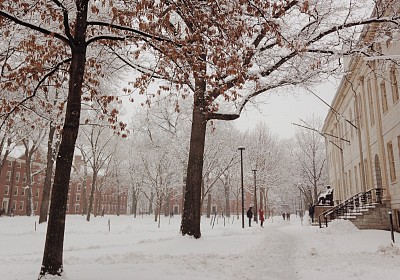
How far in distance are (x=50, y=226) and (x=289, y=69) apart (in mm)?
11362

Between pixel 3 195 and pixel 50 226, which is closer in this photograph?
pixel 50 226

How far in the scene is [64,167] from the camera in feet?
21.9

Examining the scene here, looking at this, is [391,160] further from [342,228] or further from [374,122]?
[342,228]

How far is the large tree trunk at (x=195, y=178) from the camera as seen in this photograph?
43.7 ft

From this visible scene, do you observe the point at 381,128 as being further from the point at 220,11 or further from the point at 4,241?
the point at 4,241

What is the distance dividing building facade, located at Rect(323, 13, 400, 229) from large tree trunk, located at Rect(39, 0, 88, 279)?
8993mm

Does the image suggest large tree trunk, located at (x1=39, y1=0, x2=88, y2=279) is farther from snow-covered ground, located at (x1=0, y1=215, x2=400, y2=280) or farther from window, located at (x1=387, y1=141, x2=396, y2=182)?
window, located at (x1=387, y1=141, x2=396, y2=182)

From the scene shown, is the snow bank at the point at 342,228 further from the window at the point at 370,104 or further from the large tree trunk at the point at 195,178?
the large tree trunk at the point at 195,178

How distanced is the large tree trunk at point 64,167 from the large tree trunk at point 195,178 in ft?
20.2

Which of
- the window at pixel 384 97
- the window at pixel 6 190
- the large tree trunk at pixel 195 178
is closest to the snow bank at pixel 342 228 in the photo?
the window at pixel 384 97

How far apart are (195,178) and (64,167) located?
742 centimetres

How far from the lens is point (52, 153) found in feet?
93.2

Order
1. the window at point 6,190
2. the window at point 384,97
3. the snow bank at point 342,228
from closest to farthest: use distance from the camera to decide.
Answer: the snow bank at point 342,228
the window at point 384,97
the window at point 6,190

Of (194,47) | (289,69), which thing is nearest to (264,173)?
(289,69)
